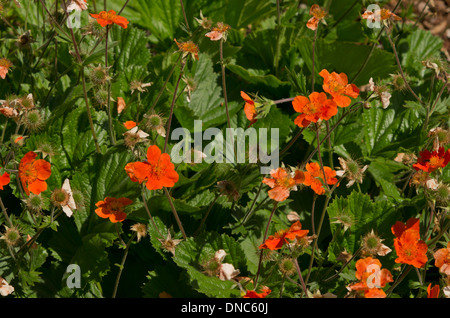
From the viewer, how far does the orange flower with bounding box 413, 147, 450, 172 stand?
2.19 m

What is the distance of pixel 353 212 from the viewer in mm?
2549

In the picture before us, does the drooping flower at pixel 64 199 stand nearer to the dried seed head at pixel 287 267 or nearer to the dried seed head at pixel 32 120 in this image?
the dried seed head at pixel 32 120

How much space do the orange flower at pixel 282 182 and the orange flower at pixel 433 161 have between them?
0.52 metres

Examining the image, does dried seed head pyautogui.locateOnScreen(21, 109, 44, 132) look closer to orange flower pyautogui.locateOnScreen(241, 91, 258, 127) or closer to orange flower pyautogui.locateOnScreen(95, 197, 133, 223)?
orange flower pyautogui.locateOnScreen(95, 197, 133, 223)

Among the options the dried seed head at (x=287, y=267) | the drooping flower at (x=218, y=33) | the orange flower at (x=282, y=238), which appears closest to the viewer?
the orange flower at (x=282, y=238)

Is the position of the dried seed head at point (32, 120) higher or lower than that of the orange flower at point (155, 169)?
higher

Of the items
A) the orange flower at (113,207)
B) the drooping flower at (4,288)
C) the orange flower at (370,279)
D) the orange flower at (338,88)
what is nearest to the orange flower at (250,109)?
the orange flower at (338,88)

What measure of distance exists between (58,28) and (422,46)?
91.8 inches

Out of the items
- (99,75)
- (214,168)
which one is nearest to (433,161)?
(214,168)

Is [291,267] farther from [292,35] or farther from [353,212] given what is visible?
[292,35]

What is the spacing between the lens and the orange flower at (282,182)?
1999mm

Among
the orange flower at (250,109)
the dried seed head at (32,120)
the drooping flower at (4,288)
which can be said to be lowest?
the drooping flower at (4,288)

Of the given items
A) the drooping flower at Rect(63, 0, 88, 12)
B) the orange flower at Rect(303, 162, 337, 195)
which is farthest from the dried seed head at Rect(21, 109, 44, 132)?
the orange flower at Rect(303, 162, 337, 195)
